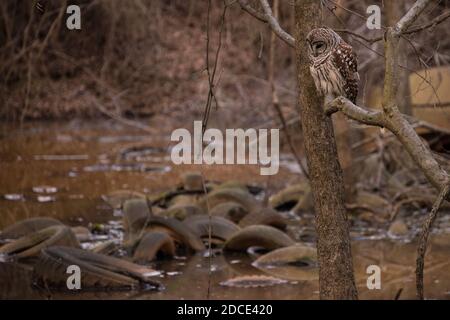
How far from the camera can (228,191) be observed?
10.9 metres

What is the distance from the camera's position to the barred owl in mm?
4711

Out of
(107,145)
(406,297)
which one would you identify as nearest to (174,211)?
(406,297)

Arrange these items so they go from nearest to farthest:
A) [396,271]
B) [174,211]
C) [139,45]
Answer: [396,271] < [174,211] < [139,45]

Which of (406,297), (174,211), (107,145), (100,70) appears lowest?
(406,297)

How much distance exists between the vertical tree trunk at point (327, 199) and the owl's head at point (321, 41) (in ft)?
0.30

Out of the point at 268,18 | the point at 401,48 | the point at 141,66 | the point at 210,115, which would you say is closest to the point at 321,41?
the point at 268,18

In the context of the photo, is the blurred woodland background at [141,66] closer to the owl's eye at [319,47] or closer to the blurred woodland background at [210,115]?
the blurred woodland background at [210,115]

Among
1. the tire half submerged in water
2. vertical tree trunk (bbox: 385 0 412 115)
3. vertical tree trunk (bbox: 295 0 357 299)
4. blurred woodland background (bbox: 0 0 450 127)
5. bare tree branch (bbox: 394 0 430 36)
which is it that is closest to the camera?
bare tree branch (bbox: 394 0 430 36)

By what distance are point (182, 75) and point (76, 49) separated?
2.28 metres

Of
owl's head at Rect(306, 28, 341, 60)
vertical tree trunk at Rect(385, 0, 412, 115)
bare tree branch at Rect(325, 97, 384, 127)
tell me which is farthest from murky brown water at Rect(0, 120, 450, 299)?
bare tree branch at Rect(325, 97, 384, 127)

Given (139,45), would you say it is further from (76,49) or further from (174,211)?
(174,211)
